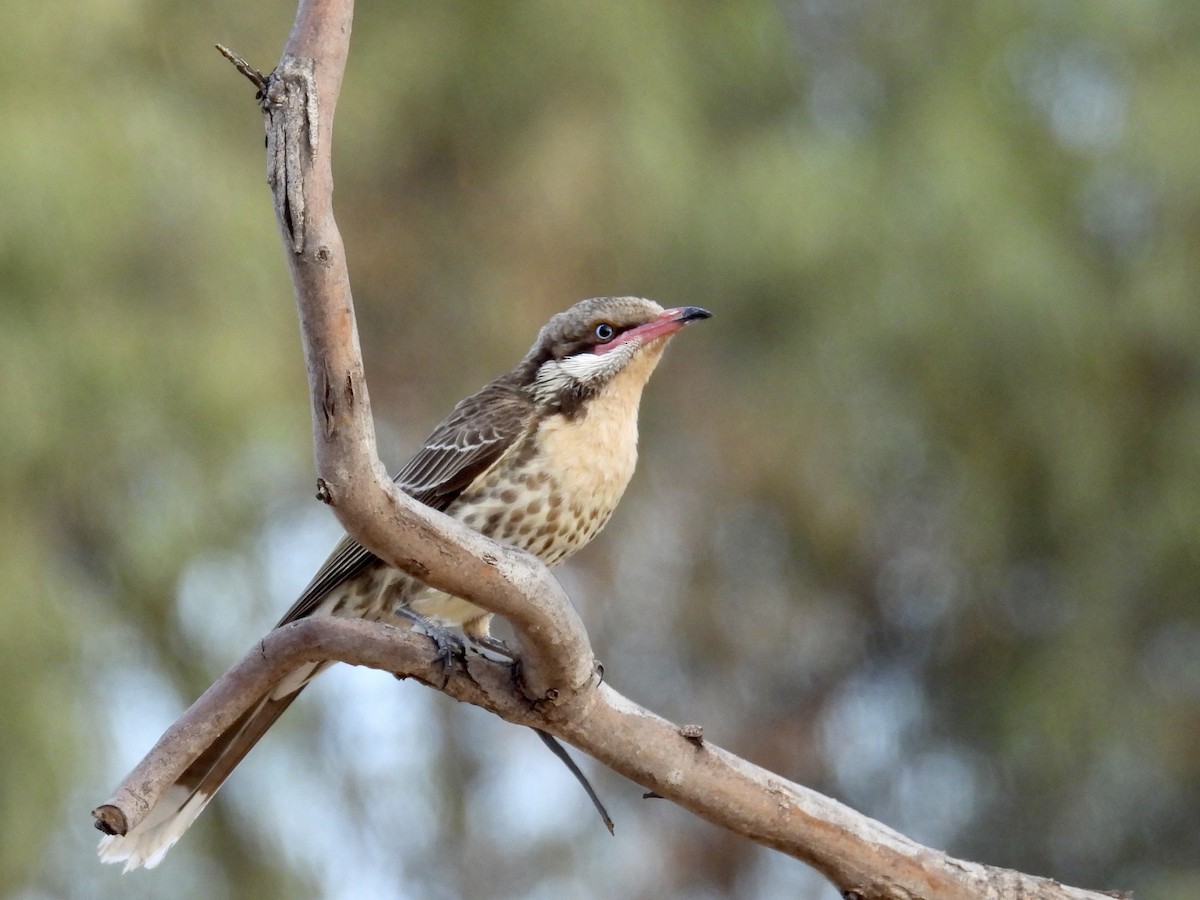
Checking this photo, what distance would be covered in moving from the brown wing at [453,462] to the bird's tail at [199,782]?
11.7 inches

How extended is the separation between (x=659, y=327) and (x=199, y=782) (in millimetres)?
1885

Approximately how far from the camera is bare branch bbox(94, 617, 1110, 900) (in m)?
3.73

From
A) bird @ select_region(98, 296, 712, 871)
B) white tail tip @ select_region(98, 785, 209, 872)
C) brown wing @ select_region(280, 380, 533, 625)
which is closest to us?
white tail tip @ select_region(98, 785, 209, 872)

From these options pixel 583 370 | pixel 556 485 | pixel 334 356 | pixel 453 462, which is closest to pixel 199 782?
pixel 453 462

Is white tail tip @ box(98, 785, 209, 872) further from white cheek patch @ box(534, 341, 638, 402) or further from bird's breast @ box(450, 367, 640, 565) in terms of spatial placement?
white cheek patch @ box(534, 341, 638, 402)

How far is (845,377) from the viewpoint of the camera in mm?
8781

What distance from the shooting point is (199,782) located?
4406 mm

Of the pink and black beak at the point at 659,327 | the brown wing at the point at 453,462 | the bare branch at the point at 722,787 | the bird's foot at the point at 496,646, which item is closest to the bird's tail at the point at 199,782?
the brown wing at the point at 453,462

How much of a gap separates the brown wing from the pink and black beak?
1.10ft

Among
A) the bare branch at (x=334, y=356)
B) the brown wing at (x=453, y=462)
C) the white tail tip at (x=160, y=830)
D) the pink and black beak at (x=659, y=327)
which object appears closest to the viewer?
the bare branch at (x=334, y=356)

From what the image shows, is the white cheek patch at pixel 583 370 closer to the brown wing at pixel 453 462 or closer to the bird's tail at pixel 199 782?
the brown wing at pixel 453 462

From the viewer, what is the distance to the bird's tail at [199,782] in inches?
167

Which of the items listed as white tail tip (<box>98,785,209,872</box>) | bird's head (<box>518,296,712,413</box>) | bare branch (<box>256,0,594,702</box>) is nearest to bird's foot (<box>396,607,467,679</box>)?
bare branch (<box>256,0,594,702</box>)

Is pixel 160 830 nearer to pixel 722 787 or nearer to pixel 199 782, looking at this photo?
pixel 199 782
